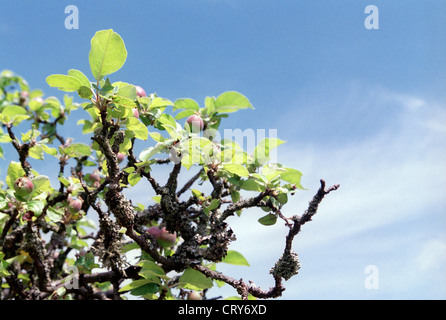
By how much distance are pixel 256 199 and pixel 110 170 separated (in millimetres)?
536

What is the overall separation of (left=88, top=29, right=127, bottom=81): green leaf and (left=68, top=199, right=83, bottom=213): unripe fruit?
2.81 feet

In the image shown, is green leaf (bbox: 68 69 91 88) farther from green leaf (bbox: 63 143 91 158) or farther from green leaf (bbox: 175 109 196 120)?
green leaf (bbox: 63 143 91 158)

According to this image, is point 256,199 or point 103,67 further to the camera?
point 256,199

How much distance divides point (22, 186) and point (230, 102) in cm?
89

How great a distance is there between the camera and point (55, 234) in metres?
2.19

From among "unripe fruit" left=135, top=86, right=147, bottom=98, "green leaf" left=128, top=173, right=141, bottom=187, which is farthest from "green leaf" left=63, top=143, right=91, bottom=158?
"green leaf" left=128, top=173, right=141, bottom=187

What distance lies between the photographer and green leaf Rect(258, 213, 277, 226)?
1.52m

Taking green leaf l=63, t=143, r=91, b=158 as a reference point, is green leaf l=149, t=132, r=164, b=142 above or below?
below

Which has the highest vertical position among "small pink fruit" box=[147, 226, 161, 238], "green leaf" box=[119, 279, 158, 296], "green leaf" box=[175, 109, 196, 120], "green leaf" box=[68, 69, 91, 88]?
"green leaf" box=[175, 109, 196, 120]

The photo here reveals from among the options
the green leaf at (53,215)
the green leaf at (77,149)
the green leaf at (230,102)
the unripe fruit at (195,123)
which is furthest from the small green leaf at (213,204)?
the green leaf at (77,149)
